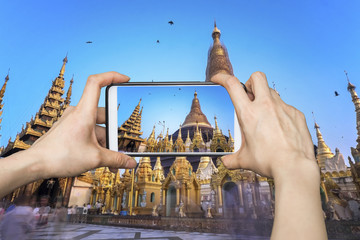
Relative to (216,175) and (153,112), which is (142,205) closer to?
(216,175)

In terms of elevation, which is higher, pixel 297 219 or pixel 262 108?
pixel 262 108

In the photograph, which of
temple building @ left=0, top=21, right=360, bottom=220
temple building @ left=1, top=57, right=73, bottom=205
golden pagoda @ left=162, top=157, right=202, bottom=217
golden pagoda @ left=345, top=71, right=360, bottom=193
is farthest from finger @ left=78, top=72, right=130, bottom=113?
golden pagoda @ left=345, top=71, right=360, bottom=193

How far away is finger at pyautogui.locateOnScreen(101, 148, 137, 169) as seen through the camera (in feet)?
3.61

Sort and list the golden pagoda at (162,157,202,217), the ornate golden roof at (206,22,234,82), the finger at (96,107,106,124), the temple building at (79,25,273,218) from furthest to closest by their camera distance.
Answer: the ornate golden roof at (206,22,234,82) → the golden pagoda at (162,157,202,217) → the temple building at (79,25,273,218) → the finger at (96,107,106,124)

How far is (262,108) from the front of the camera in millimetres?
859

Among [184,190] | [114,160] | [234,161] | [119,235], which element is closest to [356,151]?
[184,190]

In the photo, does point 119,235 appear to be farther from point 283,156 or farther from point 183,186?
point 283,156

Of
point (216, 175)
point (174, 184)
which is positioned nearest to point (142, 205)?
point (174, 184)

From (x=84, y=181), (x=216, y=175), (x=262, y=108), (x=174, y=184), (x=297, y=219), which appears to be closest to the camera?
(x=297, y=219)

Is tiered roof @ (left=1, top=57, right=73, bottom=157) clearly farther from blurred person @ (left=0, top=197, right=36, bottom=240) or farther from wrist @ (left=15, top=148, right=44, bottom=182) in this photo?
wrist @ (left=15, top=148, right=44, bottom=182)

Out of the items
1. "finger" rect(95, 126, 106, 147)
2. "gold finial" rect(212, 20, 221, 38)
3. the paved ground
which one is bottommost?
the paved ground

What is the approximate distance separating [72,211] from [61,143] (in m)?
16.2

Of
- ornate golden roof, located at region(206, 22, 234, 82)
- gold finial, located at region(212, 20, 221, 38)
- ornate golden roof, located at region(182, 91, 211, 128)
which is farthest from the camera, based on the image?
gold finial, located at region(212, 20, 221, 38)

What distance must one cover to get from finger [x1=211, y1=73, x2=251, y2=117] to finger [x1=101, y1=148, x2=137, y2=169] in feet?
2.41
